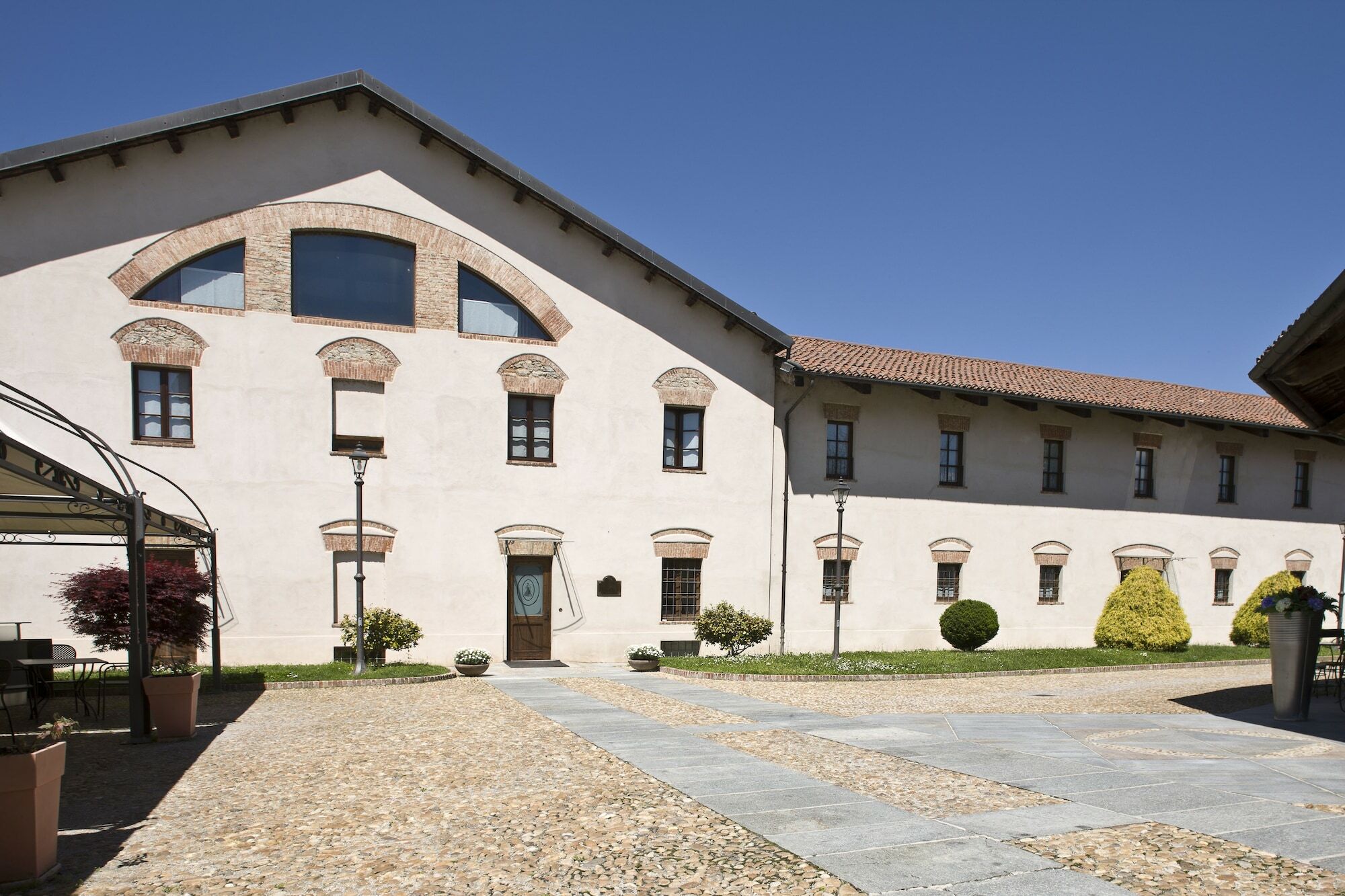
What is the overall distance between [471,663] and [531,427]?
16.0 feet

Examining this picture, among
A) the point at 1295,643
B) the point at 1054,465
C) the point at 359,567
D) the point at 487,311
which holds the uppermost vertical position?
the point at 487,311

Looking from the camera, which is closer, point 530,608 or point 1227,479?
point 530,608

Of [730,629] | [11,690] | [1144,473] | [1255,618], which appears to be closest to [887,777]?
[11,690]

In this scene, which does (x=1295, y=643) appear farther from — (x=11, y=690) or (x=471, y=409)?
(x=11, y=690)

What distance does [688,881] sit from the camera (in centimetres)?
538

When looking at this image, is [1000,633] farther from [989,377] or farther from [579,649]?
[579,649]

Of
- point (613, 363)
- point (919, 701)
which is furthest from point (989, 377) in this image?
point (919, 701)

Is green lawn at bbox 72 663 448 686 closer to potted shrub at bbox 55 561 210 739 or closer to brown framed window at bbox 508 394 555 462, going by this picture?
potted shrub at bbox 55 561 210 739

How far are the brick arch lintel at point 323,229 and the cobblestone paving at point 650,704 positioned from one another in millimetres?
7288

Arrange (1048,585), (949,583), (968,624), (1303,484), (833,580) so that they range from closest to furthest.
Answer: (968,624), (833,580), (949,583), (1048,585), (1303,484)

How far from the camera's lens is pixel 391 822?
6.76 metres

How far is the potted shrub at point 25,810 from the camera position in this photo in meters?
5.27

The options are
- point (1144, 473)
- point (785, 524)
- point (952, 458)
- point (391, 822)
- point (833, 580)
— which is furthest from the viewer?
point (1144, 473)

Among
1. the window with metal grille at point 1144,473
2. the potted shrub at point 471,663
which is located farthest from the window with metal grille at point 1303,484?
the potted shrub at point 471,663
